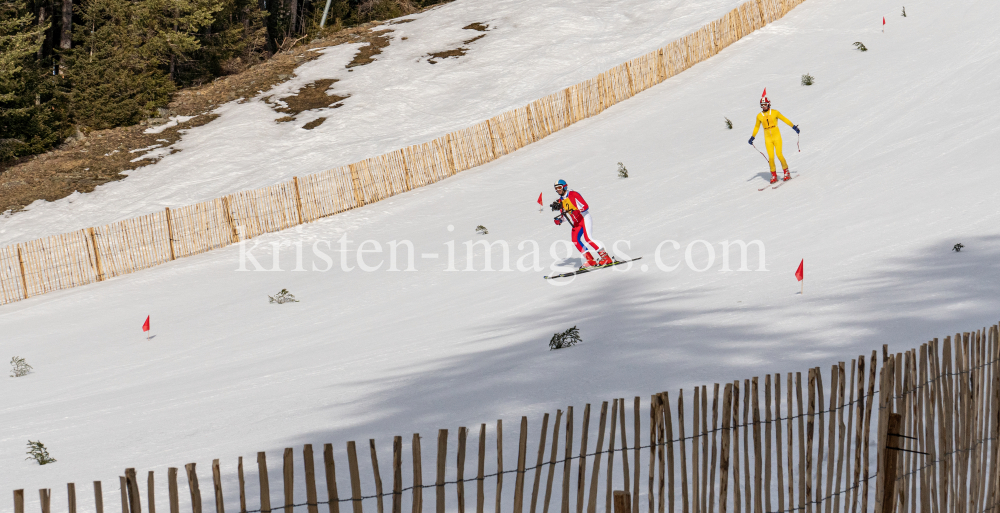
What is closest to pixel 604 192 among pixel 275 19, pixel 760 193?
pixel 760 193

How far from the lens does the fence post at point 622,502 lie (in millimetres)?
4031

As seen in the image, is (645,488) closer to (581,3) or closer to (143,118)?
(143,118)

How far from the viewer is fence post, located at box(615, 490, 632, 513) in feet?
13.2

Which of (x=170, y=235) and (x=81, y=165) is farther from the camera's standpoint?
(x=81, y=165)

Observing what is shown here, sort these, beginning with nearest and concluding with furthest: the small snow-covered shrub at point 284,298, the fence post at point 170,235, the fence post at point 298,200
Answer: the small snow-covered shrub at point 284,298 < the fence post at point 170,235 < the fence post at point 298,200

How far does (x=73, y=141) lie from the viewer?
103ft

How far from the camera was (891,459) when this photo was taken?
4.51 m

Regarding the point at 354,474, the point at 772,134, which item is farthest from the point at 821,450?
the point at 772,134

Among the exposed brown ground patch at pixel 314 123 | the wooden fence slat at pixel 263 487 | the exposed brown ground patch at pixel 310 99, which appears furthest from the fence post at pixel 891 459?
the exposed brown ground patch at pixel 310 99

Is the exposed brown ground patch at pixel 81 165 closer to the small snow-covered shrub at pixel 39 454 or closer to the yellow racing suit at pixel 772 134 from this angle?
the small snow-covered shrub at pixel 39 454

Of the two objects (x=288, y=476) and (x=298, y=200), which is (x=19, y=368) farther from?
(x=288, y=476)

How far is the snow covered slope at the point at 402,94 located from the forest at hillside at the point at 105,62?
3706 mm

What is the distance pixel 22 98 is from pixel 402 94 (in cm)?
1393

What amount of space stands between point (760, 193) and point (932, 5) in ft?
54.5
